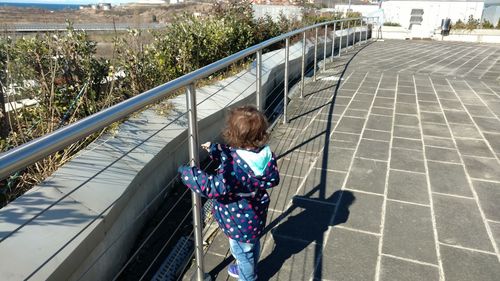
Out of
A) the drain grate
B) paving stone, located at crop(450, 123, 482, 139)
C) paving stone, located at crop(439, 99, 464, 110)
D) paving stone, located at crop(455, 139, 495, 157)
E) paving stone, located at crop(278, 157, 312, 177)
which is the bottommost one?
the drain grate

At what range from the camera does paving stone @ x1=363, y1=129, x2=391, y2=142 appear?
4848 millimetres

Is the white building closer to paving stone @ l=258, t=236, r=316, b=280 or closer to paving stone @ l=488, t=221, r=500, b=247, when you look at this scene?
paving stone @ l=488, t=221, r=500, b=247

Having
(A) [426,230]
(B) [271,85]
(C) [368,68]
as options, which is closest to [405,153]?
(A) [426,230]

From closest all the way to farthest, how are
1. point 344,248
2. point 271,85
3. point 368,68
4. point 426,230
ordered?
point 344,248
point 426,230
point 271,85
point 368,68

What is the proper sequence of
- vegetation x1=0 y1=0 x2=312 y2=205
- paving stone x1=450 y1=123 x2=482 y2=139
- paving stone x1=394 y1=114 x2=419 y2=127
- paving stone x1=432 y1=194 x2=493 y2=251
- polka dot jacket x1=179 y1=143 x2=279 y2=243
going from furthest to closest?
paving stone x1=394 y1=114 x2=419 y2=127 → paving stone x1=450 y1=123 x2=482 y2=139 → vegetation x1=0 y1=0 x2=312 y2=205 → paving stone x1=432 y1=194 x2=493 y2=251 → polka dot jacket x1=179 y1=143 x2=279 y2=243

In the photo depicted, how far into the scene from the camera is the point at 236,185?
208cm

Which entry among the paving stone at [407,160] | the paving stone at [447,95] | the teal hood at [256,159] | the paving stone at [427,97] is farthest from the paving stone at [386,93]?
the teal hood at [256,159]

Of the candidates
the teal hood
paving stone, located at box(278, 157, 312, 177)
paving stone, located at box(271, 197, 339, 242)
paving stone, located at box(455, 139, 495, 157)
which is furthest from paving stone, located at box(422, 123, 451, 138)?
the teal hood

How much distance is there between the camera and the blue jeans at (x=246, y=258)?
232 cm

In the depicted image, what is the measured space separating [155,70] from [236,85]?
1.10 m

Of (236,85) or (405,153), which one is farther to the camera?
(236,85)

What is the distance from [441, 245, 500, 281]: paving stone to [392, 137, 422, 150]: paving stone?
1975 millimetres

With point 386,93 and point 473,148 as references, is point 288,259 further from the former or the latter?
point 386,93

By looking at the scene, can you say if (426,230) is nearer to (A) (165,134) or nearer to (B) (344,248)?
(B) (344,248)
